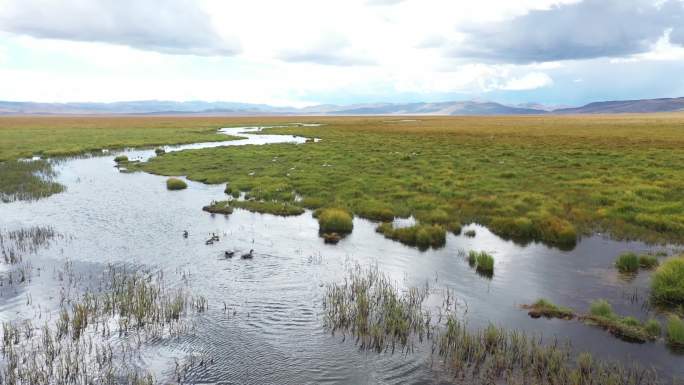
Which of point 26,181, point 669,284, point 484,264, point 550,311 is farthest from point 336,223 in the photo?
point 26,181

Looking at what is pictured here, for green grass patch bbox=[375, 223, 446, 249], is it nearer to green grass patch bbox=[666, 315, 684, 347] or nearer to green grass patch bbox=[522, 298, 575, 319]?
green grass patch bbox=[522, 298, 575, 319]

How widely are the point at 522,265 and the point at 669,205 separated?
12.8 metres

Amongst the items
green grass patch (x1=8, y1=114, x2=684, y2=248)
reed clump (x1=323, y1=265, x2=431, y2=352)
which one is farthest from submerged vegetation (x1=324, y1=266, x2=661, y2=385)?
green grass patch (x1=8, y1=114, x2=684, y2=248)

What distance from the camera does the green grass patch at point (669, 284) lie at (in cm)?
1430

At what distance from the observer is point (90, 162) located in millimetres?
50594

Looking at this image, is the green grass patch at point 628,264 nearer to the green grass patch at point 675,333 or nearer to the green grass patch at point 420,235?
the green grass patch at point 675,333

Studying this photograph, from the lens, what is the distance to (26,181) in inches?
1387

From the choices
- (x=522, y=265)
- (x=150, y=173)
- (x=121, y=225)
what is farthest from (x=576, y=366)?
(x=150, y=173)

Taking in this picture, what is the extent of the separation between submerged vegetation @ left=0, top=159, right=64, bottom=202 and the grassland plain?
924 cm

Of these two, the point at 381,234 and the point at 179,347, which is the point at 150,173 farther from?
the point at 179,347

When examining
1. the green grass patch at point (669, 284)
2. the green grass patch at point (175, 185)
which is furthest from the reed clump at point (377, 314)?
the green grass patch at point (175, 185)

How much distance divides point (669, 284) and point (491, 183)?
1947 cm

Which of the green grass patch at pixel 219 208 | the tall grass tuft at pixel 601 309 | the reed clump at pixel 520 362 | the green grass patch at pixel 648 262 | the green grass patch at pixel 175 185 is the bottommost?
the reed clump at pixel 520 362

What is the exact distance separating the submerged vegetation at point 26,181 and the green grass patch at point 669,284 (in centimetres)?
3388
